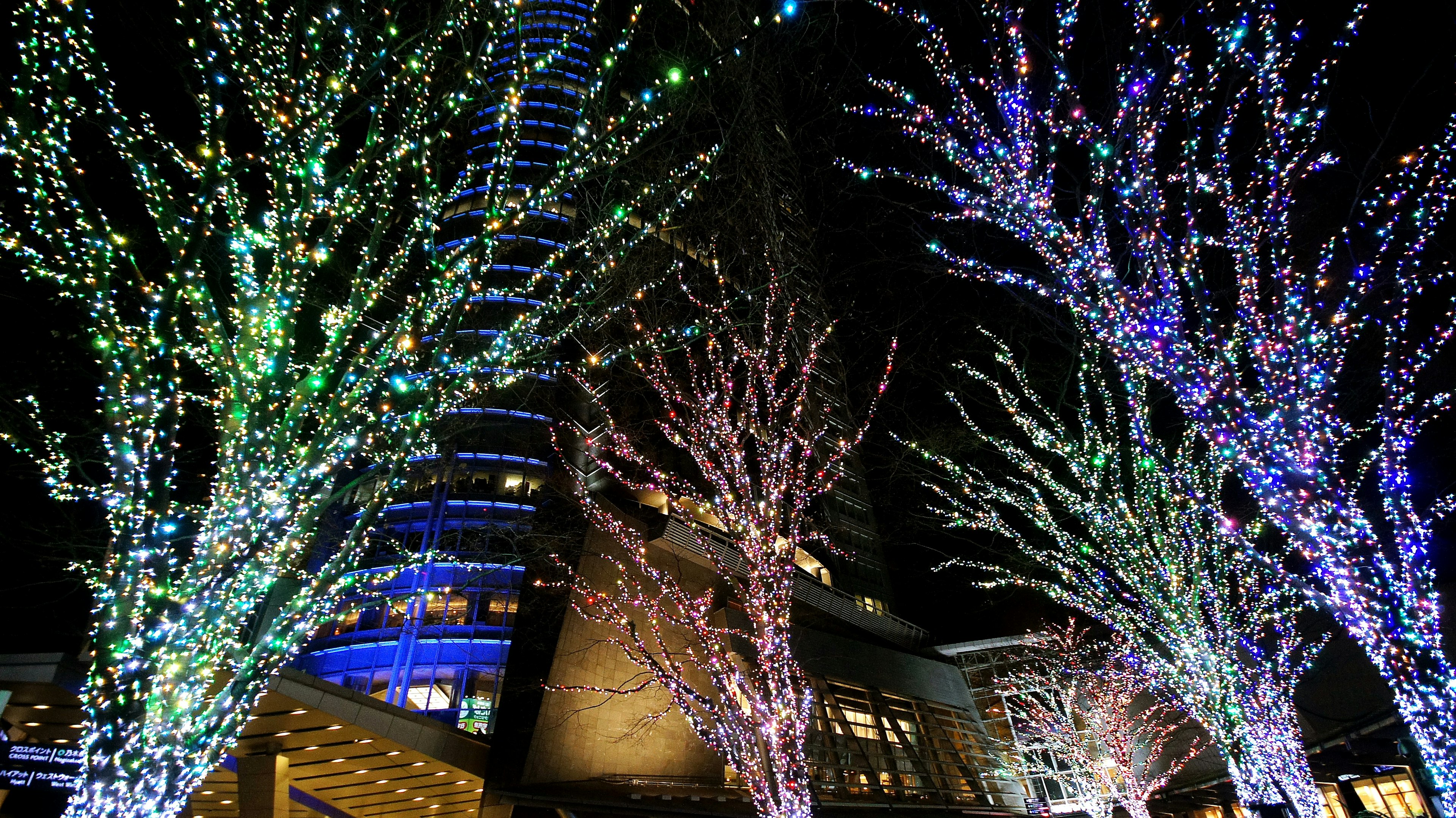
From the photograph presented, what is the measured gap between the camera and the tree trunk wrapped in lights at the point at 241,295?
13.5 feet

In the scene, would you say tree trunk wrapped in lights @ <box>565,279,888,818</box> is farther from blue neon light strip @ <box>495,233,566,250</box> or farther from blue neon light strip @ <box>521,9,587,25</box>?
blue neon light strip @ <box>521,9,587,25</box>

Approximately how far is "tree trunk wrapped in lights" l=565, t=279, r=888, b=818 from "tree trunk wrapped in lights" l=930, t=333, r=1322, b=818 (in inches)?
117

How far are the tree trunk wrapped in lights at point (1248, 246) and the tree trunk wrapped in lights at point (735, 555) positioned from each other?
3.55m

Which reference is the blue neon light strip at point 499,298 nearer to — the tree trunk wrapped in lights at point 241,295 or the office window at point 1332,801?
the tree trunk wrapped in lights at point 241,295

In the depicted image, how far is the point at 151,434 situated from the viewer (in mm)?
4379

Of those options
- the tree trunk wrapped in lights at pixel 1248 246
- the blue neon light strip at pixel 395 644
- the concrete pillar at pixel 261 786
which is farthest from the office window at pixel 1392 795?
the blue neon light strip at pixel 395 644

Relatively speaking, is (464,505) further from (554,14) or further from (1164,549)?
(1164,549)

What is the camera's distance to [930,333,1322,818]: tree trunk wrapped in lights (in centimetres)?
893

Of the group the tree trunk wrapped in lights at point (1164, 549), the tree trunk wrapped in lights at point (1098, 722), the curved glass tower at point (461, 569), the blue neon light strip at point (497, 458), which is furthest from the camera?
the blue neon light strip at point (497, 458)

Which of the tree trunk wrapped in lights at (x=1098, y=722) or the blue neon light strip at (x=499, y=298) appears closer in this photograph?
the blue neon light strip at (x=499, y=298)

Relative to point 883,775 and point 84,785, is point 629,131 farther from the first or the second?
point 883,775

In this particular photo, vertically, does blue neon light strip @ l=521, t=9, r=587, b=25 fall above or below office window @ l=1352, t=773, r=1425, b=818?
above

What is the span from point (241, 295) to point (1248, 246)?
8.35 m

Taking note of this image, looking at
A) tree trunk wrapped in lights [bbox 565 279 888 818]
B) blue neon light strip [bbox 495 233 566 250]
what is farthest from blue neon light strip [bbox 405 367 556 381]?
tree trunk wrapped in lights [bbox 565 279 888 818]
